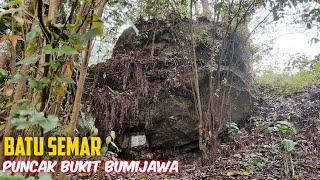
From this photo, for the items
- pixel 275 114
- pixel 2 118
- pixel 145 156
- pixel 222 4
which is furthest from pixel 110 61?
pixel 2 118

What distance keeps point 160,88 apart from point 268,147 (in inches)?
72.6

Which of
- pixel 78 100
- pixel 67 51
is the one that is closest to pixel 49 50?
pixel 67 51

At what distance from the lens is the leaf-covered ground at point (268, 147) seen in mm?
4105

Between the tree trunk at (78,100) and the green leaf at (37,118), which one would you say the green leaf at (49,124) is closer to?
the green leaf at (37,118)

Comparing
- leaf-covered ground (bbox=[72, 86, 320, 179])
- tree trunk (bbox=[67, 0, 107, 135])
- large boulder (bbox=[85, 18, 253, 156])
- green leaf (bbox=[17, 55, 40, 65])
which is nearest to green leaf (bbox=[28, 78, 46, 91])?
green leaf (bbox=[17, 55, 40, 65])

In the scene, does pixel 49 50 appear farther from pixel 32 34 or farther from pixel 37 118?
pixel 37 118

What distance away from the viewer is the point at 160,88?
5.59 meters

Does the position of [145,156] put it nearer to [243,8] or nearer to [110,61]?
[110,61]

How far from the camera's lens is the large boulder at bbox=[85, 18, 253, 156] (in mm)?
5395

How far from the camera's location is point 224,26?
Result: 5359 mm

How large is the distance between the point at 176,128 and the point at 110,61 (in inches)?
65.2

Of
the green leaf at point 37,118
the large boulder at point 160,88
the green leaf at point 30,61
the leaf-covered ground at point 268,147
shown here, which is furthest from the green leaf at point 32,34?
the large boulder at point 160,88

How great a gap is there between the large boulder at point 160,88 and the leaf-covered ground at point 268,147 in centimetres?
50

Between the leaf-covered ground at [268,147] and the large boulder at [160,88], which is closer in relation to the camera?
the leaf-covered ground at [268,147]
